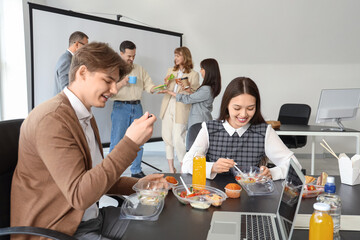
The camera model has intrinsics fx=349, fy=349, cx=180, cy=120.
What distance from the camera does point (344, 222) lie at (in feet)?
3.62

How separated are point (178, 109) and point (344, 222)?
9.40 ft

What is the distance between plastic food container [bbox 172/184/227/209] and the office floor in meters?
2.85

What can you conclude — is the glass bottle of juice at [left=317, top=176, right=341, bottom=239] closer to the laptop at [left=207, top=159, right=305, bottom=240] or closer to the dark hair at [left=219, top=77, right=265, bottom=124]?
the laptop at [left=207, top=159, right=305, bottom=240]

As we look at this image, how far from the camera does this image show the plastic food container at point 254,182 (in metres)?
1.38

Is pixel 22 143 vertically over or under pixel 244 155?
over

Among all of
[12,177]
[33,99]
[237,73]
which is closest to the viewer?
[12,177]

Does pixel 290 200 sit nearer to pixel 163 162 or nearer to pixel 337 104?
pixel 337 104

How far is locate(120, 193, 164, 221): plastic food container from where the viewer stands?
44.3 inches

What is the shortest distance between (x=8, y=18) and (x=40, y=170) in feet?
9.72

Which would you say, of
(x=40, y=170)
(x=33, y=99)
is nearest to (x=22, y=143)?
(x=40, y=170)

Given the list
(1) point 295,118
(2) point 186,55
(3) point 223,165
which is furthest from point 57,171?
(1) point 295,118

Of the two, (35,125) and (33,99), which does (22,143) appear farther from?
(33,99)

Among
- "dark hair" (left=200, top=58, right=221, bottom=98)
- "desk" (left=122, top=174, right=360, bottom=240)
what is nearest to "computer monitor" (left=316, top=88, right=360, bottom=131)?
"dark hair" (left=200, top=58, right=221, bottom=98)

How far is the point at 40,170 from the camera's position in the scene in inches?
45.6
